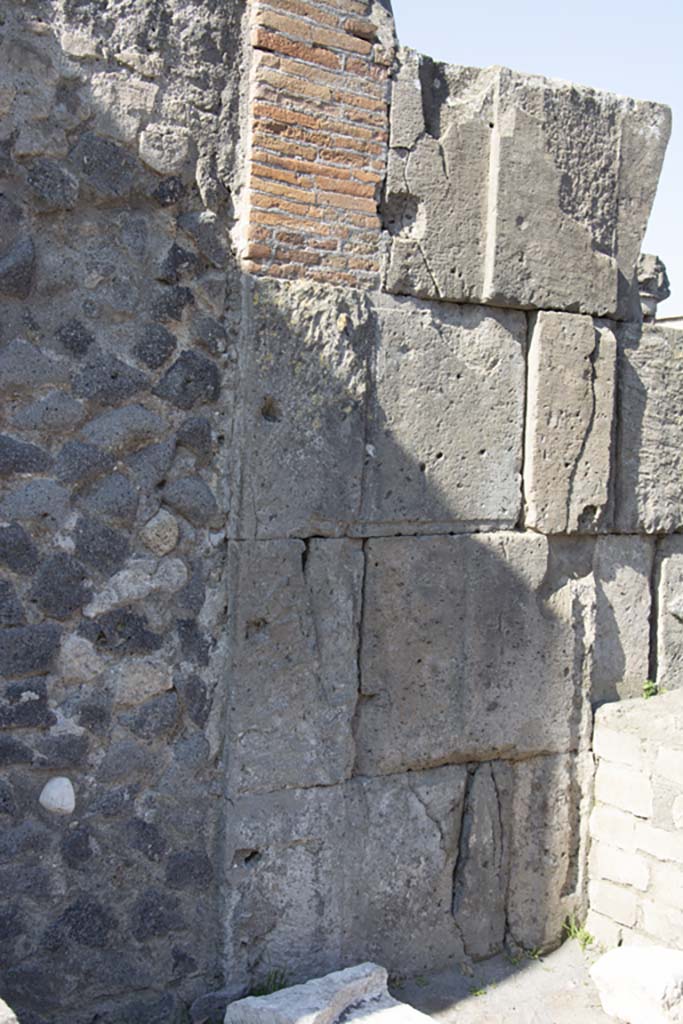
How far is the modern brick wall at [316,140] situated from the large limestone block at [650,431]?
1.35 metres

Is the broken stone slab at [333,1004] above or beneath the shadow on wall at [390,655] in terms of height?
beneath

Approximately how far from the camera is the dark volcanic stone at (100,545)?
3.53m

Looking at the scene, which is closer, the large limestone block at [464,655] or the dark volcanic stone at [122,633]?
the dark volcanic stone at [122,633]

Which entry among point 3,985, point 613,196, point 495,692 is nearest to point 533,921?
point 495,692

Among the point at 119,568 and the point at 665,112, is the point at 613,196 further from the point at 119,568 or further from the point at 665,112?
the point at 119,568

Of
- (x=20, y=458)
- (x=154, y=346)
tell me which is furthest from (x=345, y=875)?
(x=154, y=346)

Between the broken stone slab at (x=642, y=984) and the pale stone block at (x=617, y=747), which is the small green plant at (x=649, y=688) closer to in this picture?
the pale stone block at (x=617, y=747)

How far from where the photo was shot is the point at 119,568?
3.60m

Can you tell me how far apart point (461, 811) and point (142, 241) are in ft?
8.24

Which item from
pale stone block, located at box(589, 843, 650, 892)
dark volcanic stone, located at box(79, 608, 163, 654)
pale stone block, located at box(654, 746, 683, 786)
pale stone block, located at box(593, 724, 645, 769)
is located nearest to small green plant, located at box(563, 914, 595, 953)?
pale stone block, located at box(589, 843, 650, 892)

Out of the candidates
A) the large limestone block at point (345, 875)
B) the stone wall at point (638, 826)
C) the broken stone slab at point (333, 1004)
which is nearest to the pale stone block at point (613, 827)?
the stone wall at point (638, 826)

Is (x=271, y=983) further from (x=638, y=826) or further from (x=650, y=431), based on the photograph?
(x=650, y=431)

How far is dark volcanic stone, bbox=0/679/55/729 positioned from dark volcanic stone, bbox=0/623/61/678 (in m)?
0.04

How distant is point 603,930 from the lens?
4520mm
